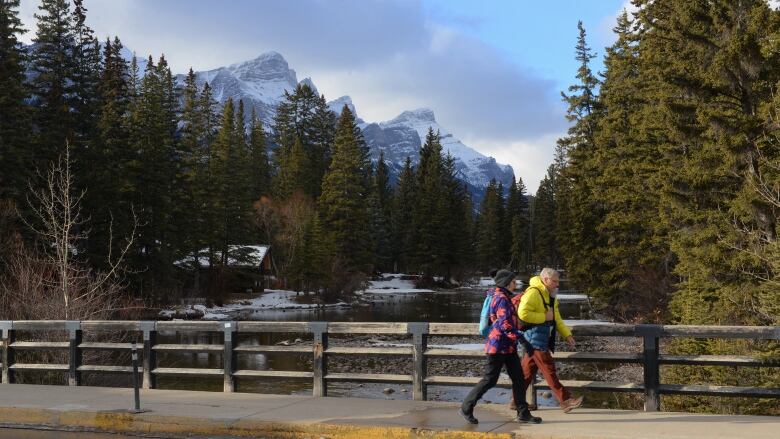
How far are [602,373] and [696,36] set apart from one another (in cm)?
1126

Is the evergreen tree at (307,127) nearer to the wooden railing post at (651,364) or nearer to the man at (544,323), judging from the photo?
the wooden railing post at (651,364)

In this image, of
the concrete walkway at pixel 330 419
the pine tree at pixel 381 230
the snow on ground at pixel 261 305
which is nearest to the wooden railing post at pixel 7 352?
the concrete walkway at pixel 330 419

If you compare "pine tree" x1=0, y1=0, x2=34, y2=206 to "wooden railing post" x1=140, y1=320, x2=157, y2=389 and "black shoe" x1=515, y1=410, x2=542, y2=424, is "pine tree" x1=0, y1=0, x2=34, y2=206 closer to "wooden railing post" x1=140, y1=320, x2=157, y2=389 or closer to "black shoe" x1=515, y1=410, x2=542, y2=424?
"wooden railing post" x1=140, y1=320, x2=157, y2=389

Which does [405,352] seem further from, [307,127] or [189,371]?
[307,127]

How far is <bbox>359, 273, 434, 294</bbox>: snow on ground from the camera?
77375 mm

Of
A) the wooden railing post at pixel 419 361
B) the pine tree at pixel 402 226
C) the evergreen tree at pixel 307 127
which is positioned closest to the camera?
the wooden railing post at pixel 419 361

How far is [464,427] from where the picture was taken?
8203mm

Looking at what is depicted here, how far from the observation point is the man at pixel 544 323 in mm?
8703

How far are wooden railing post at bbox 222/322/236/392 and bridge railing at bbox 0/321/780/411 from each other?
0.02 m

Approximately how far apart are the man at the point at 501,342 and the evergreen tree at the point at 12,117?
31.7m

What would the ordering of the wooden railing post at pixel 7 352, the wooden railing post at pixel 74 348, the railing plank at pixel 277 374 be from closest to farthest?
the railing plank at pixel 277 374 → the wooden railing post at pixel 74 348 → the wooden railing post at pixel 7 352

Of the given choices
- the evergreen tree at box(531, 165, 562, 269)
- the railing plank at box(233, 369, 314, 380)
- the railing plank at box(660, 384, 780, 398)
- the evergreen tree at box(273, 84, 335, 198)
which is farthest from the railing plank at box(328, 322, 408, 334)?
the evergreen tree at box(531, 165, 562, 269)

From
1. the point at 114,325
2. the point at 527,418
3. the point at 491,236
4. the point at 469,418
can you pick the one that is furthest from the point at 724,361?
the point at 491,236

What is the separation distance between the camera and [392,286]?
3287 inches
